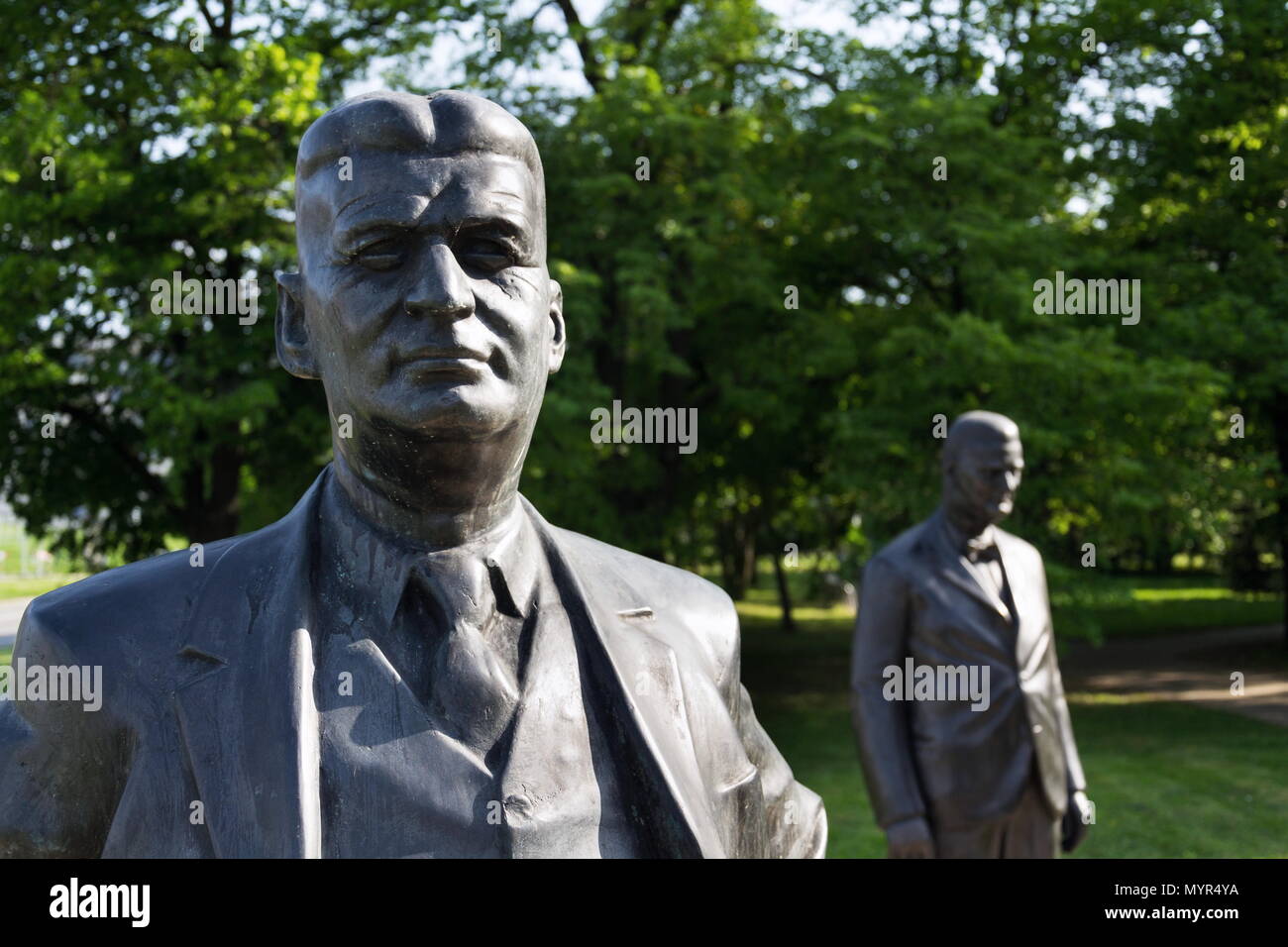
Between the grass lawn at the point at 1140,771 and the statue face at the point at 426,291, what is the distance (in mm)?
9337

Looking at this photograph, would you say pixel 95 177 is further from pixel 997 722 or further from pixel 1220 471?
pixel 1220 471

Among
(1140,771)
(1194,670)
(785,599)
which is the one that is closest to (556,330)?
(1140,771)

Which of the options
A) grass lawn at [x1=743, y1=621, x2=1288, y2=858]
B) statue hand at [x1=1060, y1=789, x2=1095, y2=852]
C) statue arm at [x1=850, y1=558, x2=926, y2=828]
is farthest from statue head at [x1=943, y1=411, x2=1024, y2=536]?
grass lawn at [x1=743, y1=621, x2=1288, y2=858]

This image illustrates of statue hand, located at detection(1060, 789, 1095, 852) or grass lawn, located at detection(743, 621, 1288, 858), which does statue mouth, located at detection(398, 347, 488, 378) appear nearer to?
statue hand, located at detection(1060, 789, 1095, 852)

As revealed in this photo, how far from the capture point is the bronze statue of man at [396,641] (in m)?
2.02

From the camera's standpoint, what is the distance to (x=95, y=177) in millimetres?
12688

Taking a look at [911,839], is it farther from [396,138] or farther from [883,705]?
[396,138]

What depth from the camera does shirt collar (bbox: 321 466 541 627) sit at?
2.18 meters

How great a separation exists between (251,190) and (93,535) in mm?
4866

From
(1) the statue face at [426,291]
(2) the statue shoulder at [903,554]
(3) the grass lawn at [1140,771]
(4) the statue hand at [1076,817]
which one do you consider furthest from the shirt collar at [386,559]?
(3) the grass lawn at [1140,771]

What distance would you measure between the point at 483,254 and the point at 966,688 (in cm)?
448

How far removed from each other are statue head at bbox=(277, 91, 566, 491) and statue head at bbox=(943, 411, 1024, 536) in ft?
14.3
